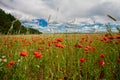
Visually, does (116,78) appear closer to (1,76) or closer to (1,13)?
(1,76)

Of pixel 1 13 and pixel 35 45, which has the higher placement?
pixel 1 13

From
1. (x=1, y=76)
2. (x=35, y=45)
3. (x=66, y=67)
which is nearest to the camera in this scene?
(x=1, y=76)

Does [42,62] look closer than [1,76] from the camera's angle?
No

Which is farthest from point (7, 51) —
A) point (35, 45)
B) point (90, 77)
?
point (90, 77)

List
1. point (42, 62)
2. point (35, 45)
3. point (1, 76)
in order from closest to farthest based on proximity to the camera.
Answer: point (1, 76) < point (42, 62) < point (35, 45)

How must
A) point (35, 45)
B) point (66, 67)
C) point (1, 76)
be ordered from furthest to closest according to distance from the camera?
point (35, 45)
point (66, 67)
point (1, 76)

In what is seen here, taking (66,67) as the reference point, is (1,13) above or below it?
above

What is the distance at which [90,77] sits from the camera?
2.83 meters

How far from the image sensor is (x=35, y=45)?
16.5ft

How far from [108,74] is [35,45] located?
104 inches

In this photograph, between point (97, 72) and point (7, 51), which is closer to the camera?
point (97, 72)

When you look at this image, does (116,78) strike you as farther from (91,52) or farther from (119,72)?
(91,52)

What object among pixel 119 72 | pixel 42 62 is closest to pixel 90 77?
pixel 119 72

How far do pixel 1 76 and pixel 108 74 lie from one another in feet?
4.34
